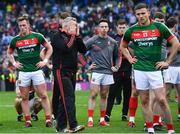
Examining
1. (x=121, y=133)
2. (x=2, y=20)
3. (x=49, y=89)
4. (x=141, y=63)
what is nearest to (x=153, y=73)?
(x=141, y=63)

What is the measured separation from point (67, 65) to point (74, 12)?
90.5 feet

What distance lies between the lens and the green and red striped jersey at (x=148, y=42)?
11719mm

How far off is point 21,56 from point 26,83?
2.05ft

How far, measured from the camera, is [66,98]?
40.5 feet

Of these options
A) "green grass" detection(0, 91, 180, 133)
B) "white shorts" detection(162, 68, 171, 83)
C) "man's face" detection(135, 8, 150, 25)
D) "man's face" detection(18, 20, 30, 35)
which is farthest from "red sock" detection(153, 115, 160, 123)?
"man's face" detection(18, 20, 30, 35)

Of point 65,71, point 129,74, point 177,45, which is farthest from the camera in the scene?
point 129,74

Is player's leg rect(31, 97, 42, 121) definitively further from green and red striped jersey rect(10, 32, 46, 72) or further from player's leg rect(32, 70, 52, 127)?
green and red striped jersey rect(10, 32, 46, 72)

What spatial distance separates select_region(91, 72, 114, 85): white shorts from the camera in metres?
14.4

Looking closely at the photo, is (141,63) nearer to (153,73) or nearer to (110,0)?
(153,73)

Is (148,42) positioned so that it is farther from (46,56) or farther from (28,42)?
(28,42)

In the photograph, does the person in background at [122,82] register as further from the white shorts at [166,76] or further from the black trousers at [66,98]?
the black trousers at [66,98]

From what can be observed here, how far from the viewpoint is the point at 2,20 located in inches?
1571

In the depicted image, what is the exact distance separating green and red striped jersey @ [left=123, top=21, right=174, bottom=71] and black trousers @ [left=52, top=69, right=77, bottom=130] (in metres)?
1.40

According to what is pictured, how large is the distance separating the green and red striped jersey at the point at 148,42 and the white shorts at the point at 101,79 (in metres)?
2.50
